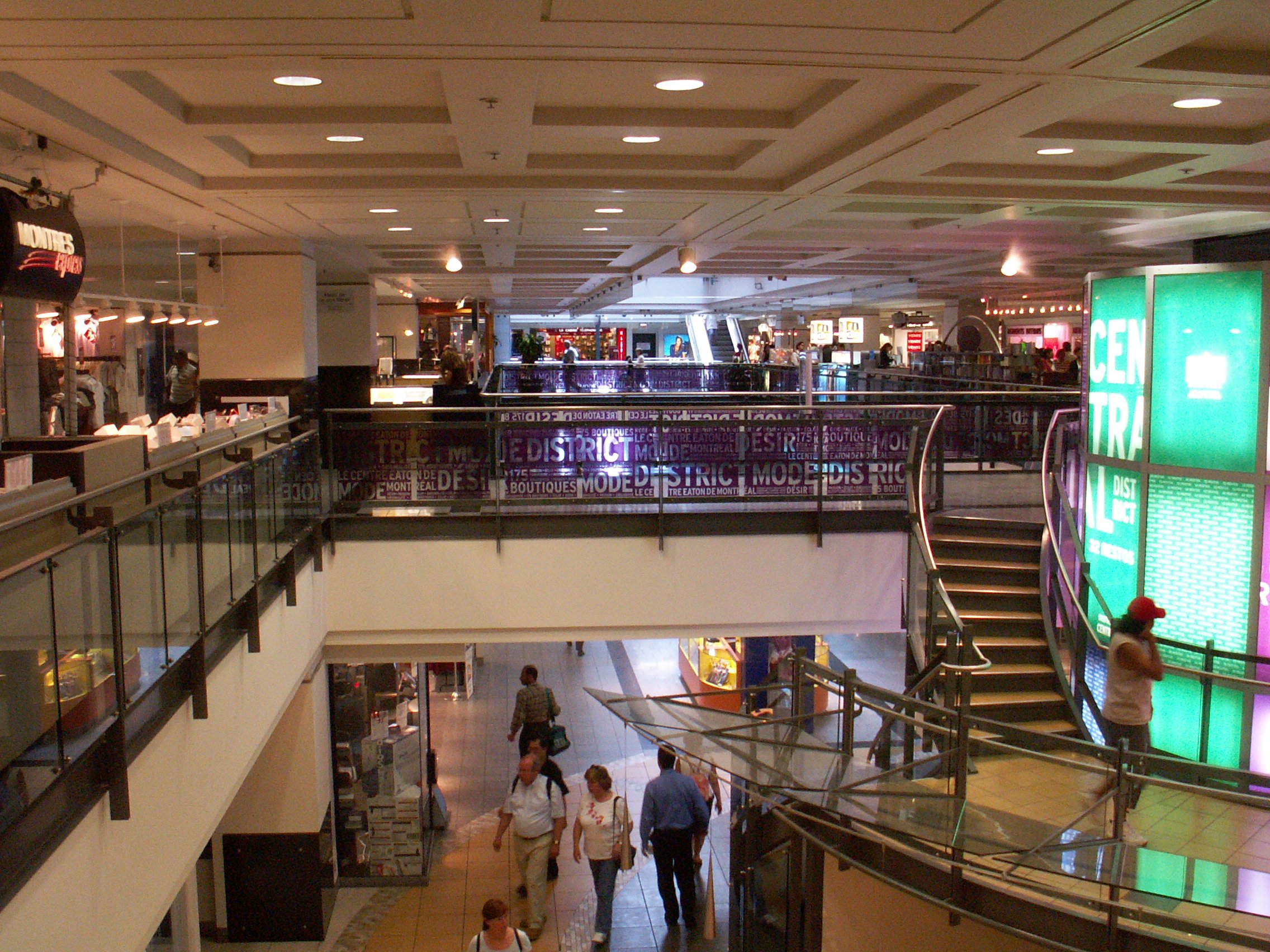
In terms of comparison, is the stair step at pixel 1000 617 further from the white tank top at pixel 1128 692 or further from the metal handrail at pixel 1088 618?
the white tank top at pixel 1128 692

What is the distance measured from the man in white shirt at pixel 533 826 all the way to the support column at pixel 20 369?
5.16 metres

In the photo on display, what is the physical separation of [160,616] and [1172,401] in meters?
6.48

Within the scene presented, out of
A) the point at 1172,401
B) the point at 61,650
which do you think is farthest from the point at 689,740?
the point at 1172,401

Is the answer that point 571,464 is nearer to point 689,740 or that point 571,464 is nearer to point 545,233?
point 545,233

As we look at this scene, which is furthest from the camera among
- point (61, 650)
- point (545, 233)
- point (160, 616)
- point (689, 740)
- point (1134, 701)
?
point (545, 233)

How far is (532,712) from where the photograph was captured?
1083 centimetres

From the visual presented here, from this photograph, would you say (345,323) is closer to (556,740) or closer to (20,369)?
(20,369)

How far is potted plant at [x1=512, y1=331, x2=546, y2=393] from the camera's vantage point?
19.8m

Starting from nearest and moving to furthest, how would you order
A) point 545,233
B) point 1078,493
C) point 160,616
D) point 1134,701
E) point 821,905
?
1. point 160,616
2. point 1134,701
3. point 821,905
4. point 1078,493
5. point 545,233

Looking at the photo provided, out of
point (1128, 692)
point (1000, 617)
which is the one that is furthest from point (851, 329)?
point (1128, 692)

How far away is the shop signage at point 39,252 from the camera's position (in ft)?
16.8

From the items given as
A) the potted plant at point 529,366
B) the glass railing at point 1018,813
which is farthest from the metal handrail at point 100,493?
the potted plant at point 529,366

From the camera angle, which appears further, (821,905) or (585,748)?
(585,748)

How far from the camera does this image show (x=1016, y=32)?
13.4 feet
